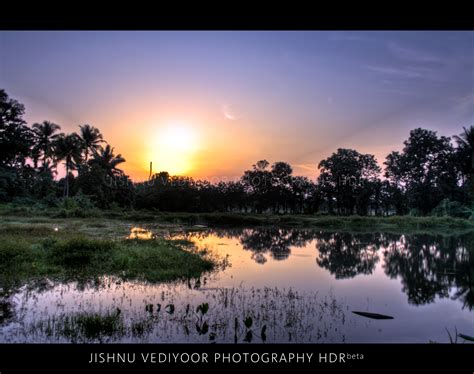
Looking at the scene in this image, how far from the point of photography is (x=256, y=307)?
935 cm

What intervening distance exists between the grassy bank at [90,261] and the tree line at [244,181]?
29.6 meters

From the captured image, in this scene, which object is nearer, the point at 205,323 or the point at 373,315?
the point at 205,323

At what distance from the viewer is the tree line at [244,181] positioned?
1826 inches

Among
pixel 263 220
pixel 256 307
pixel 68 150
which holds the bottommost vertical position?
pixel 256 307

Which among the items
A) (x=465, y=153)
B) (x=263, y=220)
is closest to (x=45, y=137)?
(x=263, y=220)

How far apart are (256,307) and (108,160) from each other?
4936cm

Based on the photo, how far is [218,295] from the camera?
1026 cm

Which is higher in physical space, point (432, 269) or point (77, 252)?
point (77, 252)

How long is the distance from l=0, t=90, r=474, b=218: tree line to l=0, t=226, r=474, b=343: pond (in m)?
30.8

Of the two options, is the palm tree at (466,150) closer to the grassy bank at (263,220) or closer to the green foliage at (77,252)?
the grassy bank at (263,220)
